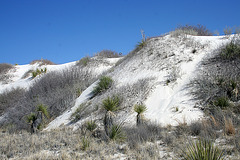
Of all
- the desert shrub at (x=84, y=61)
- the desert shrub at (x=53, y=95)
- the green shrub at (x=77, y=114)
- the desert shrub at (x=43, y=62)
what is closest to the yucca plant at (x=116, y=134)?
the green shrub at (x=77, y=114)

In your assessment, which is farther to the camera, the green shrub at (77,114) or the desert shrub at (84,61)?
the desert shrub at (84,61)

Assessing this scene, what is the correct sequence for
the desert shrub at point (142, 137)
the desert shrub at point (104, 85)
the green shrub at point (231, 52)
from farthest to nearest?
the desert shrub at point (104, 85)
the green shrub at point (231, 52)
the desert shrub at point (142, 137)

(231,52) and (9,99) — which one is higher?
(9,99)

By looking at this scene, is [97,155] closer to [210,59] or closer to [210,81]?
[210,81]

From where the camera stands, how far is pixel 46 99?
1494 centimetres

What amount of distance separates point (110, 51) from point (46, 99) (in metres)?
14.9

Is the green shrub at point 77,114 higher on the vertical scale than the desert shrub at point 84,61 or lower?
lower

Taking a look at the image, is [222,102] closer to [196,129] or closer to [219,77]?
[219,77]

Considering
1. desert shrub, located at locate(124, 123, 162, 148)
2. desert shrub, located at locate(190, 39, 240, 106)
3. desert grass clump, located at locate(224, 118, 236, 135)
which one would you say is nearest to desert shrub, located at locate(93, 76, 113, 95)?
desert shrub, located at locate(190, 39, 240, 106)

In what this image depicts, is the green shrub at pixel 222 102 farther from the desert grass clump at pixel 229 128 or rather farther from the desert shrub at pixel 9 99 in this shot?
the desert shrub at pixel 9 99

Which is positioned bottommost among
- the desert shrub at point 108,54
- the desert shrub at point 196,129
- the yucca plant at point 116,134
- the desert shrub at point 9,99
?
the desert shrub at point 196,129

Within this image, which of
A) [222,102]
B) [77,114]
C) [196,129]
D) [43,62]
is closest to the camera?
[196,129]

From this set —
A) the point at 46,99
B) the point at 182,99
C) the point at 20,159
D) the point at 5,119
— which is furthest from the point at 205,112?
the point at 5,119

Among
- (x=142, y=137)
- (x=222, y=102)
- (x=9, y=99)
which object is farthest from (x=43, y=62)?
(x=222, y=102)
